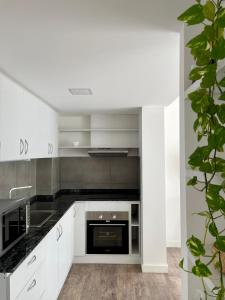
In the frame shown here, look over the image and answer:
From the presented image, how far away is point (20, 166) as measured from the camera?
4.00 meters

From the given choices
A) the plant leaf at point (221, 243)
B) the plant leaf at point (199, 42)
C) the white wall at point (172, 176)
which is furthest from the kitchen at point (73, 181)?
the plant leaf at point (221, 243)

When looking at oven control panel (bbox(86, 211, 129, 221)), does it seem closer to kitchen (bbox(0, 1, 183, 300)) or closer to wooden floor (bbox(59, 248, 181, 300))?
kitchen (bbox(0, 1, 183, 300))

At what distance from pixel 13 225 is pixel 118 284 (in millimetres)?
2009

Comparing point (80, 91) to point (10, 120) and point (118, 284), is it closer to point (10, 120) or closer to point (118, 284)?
point (10, 120)

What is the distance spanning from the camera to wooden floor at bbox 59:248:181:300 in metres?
3.57

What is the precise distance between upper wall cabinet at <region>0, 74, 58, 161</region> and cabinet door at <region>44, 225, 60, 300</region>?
86 centimetres

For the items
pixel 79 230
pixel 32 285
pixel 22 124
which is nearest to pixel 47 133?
pixel 22 124

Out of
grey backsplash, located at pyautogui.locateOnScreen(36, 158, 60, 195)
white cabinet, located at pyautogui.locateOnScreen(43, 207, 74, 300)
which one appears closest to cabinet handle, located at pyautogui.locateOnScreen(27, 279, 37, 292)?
white cabinet, located at pyautogui.locateOnScreen(43, 207, 74, 300)

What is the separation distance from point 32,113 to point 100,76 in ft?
3.61

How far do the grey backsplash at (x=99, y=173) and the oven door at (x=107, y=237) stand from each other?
89 centimetres

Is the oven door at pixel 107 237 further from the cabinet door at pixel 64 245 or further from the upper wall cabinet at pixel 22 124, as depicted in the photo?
the upper wall cabinet at pixel 22 124

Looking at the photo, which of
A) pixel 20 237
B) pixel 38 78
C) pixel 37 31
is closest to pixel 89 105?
pixel 38 78

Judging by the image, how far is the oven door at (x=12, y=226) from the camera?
2209 millimetres

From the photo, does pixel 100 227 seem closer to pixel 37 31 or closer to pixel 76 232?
pixel 76 232
